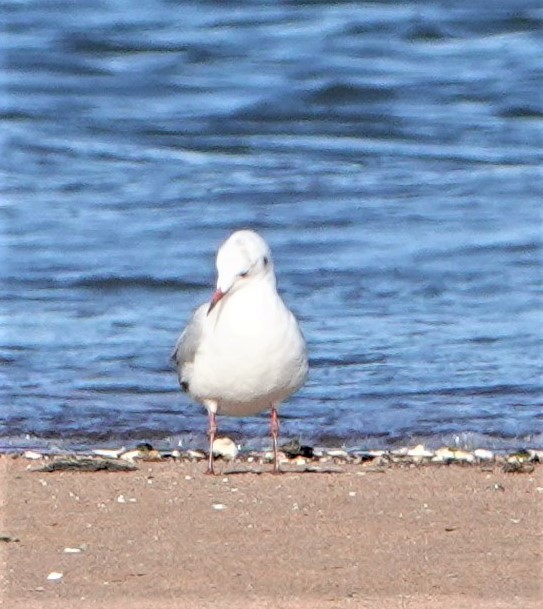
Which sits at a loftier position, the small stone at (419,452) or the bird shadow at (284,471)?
the bird shadow at (284,471)

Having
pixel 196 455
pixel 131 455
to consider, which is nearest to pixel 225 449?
pixel 196 455

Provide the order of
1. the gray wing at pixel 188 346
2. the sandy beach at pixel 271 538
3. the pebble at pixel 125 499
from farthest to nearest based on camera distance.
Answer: the gray wing at pixel 188 346 < the pebble at pixel 125 499 < the sandy beach at pixel 271 538

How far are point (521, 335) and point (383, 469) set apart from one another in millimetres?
2494

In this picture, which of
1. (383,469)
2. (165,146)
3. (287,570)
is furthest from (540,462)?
(165,146)

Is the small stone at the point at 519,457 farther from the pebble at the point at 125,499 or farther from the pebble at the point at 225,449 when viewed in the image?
the pebble at the point at 125,499

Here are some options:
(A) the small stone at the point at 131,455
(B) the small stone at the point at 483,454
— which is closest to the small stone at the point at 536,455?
(B) the small stone at the point at 483,454

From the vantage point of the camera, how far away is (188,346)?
6266 mm

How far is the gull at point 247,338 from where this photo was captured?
19.6 ft

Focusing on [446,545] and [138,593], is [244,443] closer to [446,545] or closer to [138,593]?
[446,545]

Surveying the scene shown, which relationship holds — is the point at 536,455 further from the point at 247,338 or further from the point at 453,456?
the point at 247,338

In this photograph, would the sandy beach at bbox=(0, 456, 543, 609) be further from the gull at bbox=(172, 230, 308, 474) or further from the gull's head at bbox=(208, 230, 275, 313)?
the gull's head at bbox=(208, 230, 275, 313)

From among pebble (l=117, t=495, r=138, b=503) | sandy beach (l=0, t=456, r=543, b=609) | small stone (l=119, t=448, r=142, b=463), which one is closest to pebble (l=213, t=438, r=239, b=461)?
small stone (l=119, t=448, r=142, b=463)

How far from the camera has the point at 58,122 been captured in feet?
44.6

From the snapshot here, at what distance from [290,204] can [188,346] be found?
15.9 feet
